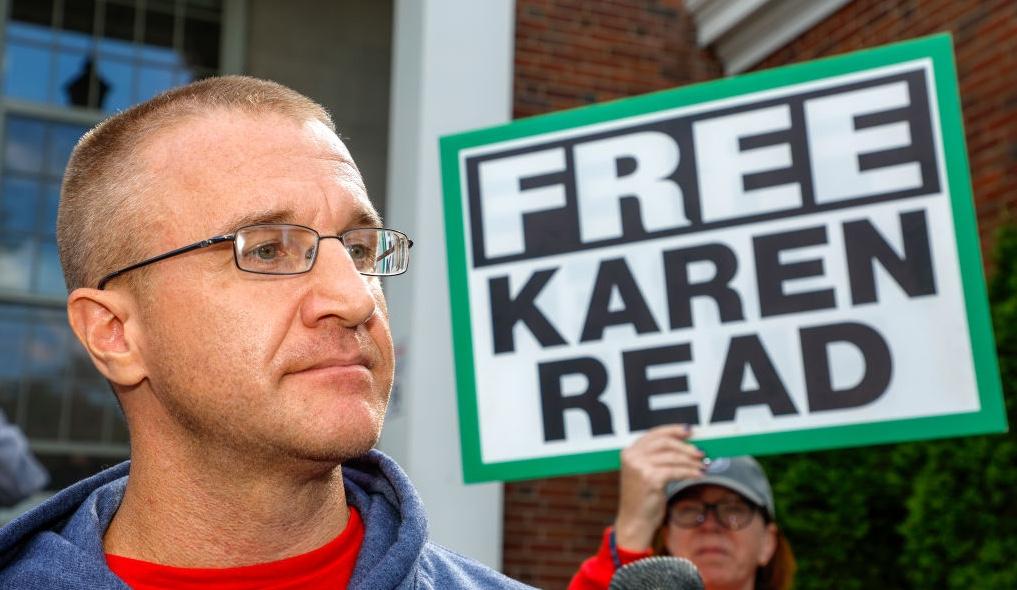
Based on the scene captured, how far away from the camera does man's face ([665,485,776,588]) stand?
3.15 m

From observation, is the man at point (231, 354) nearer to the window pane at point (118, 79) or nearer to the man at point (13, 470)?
the man at point (13, 470)

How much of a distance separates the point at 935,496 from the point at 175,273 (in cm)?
370

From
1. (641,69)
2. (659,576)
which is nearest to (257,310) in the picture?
(659,576)

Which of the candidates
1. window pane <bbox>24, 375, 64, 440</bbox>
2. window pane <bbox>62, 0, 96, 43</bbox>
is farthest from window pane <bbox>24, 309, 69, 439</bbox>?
window pane <bbox>62, 0, 96, 43</bbox>

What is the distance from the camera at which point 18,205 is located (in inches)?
345

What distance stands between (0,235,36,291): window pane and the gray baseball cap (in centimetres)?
667

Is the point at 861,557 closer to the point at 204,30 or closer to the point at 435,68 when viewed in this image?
the point at 435,68

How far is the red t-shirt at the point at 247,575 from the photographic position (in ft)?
4.63

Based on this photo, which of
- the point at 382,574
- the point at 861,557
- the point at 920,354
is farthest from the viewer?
the point at 861,557

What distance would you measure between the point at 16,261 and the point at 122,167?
7802 millimetres

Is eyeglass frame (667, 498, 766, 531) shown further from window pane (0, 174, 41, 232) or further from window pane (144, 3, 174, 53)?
window pane (144, 3, 174, 53)

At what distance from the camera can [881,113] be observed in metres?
2.85

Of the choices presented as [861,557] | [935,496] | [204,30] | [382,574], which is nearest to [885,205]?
[382,574]

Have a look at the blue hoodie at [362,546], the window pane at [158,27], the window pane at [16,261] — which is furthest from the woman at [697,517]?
the window pane at [158,27]
